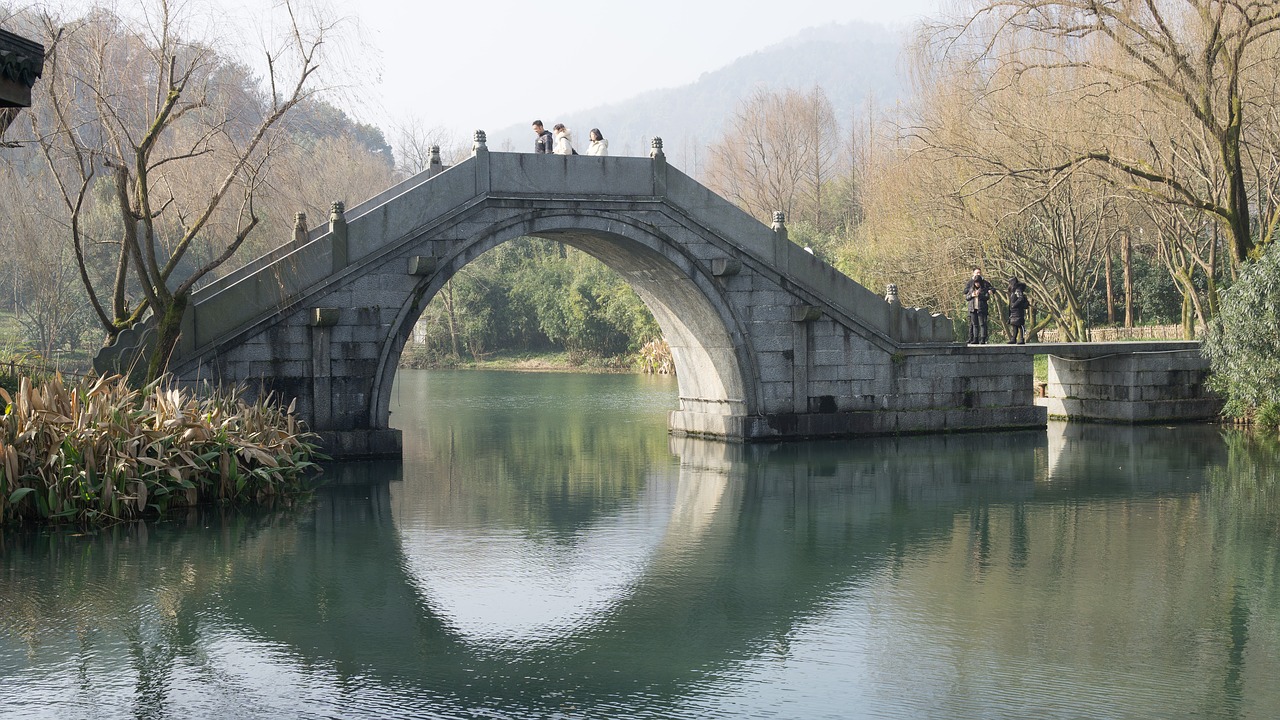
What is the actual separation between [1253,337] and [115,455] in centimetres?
1640

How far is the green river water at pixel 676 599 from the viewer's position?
734 cm

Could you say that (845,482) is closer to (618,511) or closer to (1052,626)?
(618,511)

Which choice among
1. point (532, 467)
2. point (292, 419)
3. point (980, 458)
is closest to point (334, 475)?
point (292, 419)

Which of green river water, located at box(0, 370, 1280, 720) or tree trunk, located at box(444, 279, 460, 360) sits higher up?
tree trunk, located at box(444, 279, 460, 360)

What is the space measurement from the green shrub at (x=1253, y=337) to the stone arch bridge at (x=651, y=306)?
301 cm

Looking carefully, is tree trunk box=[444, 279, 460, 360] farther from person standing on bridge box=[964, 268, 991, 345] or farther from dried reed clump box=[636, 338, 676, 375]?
person standing on bridge box=[964, 268, 991, 345]

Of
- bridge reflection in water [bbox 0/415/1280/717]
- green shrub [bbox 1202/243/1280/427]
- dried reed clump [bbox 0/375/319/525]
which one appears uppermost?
green shrub [bbox 1202/243/1280/427]

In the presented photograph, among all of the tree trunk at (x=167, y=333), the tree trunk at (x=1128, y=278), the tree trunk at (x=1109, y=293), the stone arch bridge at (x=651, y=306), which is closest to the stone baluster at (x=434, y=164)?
the stone arch bridge at (x=651, y=306)

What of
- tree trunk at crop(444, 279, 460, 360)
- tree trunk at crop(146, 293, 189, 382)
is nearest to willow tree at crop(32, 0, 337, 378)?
tree trunk at crop(146, 293, 189, 382)

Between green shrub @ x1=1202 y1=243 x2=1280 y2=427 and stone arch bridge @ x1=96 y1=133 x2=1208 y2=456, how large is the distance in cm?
301

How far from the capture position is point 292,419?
51.3 ft

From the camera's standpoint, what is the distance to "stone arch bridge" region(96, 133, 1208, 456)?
55.7 ft

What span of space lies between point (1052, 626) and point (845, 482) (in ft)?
24.2

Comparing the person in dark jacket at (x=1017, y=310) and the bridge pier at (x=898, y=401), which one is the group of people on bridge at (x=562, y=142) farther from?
the person in dark jacket at (x=1017, y=310)
